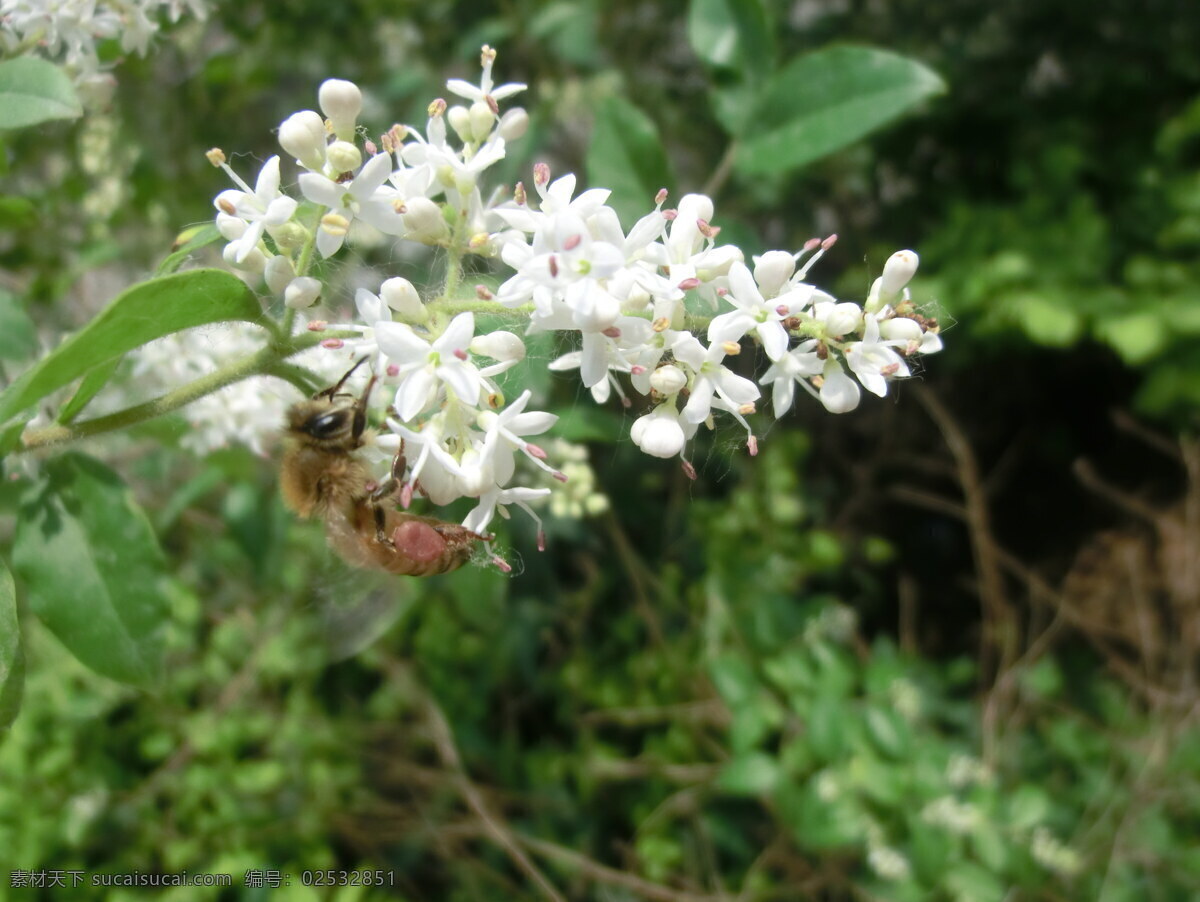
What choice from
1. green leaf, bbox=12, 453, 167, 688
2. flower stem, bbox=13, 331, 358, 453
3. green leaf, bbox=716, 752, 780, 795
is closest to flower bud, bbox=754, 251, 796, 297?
flower stem, bbox=13, 331, 358, 453

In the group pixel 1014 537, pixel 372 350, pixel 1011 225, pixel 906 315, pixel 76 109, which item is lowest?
pixel 1014 537

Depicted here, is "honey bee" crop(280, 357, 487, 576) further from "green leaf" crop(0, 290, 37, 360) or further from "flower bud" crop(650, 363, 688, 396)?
"green leaf" crop(0, 290, 37, 360)

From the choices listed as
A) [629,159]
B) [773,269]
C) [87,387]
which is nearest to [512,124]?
[773,269]

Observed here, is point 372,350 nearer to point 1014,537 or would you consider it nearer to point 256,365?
point 256,365

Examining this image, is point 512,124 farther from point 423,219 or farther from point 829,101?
point 829,101

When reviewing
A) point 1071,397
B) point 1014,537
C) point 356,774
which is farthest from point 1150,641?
point 356,774

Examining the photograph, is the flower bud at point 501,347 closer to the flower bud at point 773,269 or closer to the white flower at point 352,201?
the white flower at point 352,201
